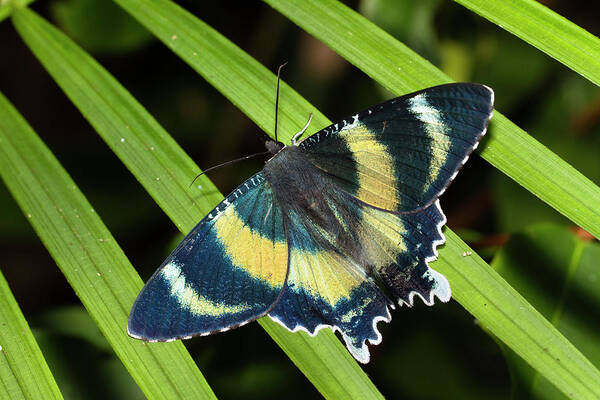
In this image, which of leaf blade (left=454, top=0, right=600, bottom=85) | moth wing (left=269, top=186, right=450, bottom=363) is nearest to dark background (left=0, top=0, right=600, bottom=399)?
moth wing (left=269, top=186, right=450, bottom=363)

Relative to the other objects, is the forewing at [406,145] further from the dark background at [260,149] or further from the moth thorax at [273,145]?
the dark background at [260,149]

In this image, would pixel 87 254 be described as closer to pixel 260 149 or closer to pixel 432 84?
pixel 432 84

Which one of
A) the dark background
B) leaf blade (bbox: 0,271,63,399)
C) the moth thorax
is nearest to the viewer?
leaf blade (bbox: 0,271,63,399)

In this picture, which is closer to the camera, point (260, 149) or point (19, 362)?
point (19, 362)

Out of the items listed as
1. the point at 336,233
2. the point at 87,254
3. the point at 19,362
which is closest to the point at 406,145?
the point at 336,233

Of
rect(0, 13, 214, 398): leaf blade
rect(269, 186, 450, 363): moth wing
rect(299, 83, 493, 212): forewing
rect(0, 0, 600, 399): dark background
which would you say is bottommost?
rect(0, 0, 600, 399): dark background

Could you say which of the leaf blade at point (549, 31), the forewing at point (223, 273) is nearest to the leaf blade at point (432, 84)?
the leaf blade at point (549, 31)

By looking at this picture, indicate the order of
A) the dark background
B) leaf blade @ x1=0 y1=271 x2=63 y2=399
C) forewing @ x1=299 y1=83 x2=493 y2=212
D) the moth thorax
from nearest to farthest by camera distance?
leaf blade @ x1=0 y1=271 x2=63 y2=399, forewing @ x1=299 y1=83 x2=493 y2=212, the moth thorax, the dark background

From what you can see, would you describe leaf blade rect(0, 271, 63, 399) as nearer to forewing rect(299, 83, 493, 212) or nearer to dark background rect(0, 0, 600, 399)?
dark background rect(0, 0, 600, 399)
